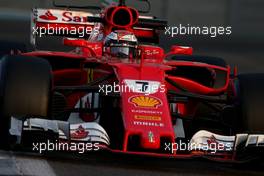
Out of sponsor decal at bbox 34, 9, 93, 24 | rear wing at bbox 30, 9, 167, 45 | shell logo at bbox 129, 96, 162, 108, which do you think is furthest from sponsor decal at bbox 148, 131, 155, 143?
sponsor decal at bbox 34, 9, 93, 24

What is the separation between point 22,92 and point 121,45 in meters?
1.93

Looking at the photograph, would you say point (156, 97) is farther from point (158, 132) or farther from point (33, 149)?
point (33, 149)

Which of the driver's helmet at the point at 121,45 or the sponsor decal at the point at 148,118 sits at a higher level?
the driver's helmet at the point at 121,45

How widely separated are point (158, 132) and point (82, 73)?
1872 mm

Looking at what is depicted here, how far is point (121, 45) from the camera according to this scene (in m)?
8.48

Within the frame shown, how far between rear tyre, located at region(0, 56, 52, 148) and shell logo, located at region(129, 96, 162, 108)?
696 millimetres

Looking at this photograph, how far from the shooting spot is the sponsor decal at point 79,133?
6621mm

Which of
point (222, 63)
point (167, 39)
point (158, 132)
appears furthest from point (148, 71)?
point (167, 39)

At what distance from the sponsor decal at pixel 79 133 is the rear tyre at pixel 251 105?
4.30 feet

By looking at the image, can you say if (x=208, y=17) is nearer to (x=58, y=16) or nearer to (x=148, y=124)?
(x=58, y=16)

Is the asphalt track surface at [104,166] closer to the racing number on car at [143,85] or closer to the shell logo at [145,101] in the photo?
the shell logo at [145,101]

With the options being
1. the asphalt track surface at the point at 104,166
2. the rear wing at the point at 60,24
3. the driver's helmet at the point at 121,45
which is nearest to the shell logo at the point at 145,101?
the asphalt track surface at the point at 104,166

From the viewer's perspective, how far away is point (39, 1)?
60.8ft

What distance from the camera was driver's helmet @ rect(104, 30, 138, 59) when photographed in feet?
27.7
